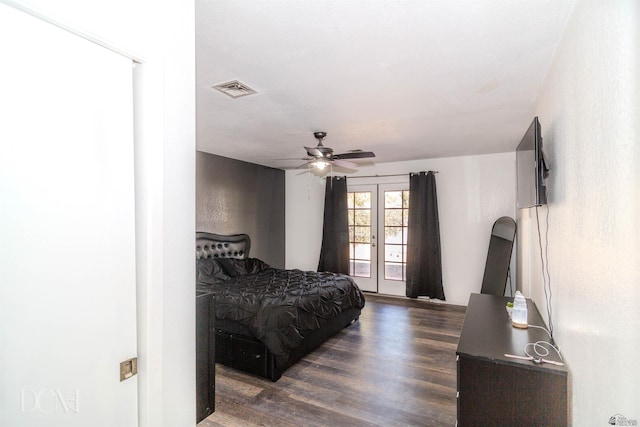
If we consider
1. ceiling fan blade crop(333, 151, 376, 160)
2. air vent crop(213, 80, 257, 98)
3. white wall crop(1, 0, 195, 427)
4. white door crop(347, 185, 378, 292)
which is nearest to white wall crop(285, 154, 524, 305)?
white door crop(347, 185, 378, 292)

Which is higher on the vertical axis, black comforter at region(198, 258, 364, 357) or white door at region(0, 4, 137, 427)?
white door at region(0, 4, 137, 427)

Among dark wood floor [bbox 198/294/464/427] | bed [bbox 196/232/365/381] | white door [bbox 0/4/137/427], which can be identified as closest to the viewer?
white door [bbox 0/4/137/427]

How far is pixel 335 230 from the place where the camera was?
6.18 m

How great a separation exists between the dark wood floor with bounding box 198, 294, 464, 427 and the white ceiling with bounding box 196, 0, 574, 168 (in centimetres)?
248

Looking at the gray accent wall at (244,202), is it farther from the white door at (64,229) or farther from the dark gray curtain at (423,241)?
the white door at (64,229)

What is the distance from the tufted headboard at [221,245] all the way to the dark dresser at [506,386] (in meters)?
3.80

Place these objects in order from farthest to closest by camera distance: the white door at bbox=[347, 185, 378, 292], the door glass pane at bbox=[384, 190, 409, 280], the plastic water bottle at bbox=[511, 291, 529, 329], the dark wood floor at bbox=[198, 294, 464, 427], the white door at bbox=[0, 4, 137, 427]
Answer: the white door at bbox=[347, 185, 378, 292], the door glass pane at bbox=[384, 190, 409, 280], the dark wood floor at bbox=[198, 294, 464, 427], the plastic water bottle at bbox=[511, 291, 529, 329], the white door at bbox=[0, 4, 137, 427]

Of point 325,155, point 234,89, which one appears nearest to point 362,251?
point 325,155

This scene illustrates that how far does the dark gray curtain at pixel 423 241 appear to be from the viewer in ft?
17.7

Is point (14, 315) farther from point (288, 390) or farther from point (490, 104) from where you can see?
point (490, 104)

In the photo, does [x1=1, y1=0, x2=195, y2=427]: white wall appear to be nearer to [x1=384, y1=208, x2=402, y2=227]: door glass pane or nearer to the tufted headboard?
the tufted headboard

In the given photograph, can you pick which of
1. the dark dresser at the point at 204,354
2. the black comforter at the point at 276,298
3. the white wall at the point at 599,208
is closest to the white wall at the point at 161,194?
the dark dresser at the point at 204,354

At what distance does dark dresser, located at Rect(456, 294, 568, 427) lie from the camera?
5.20 ft

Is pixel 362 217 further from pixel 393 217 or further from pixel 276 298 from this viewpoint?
pixel 276 298
